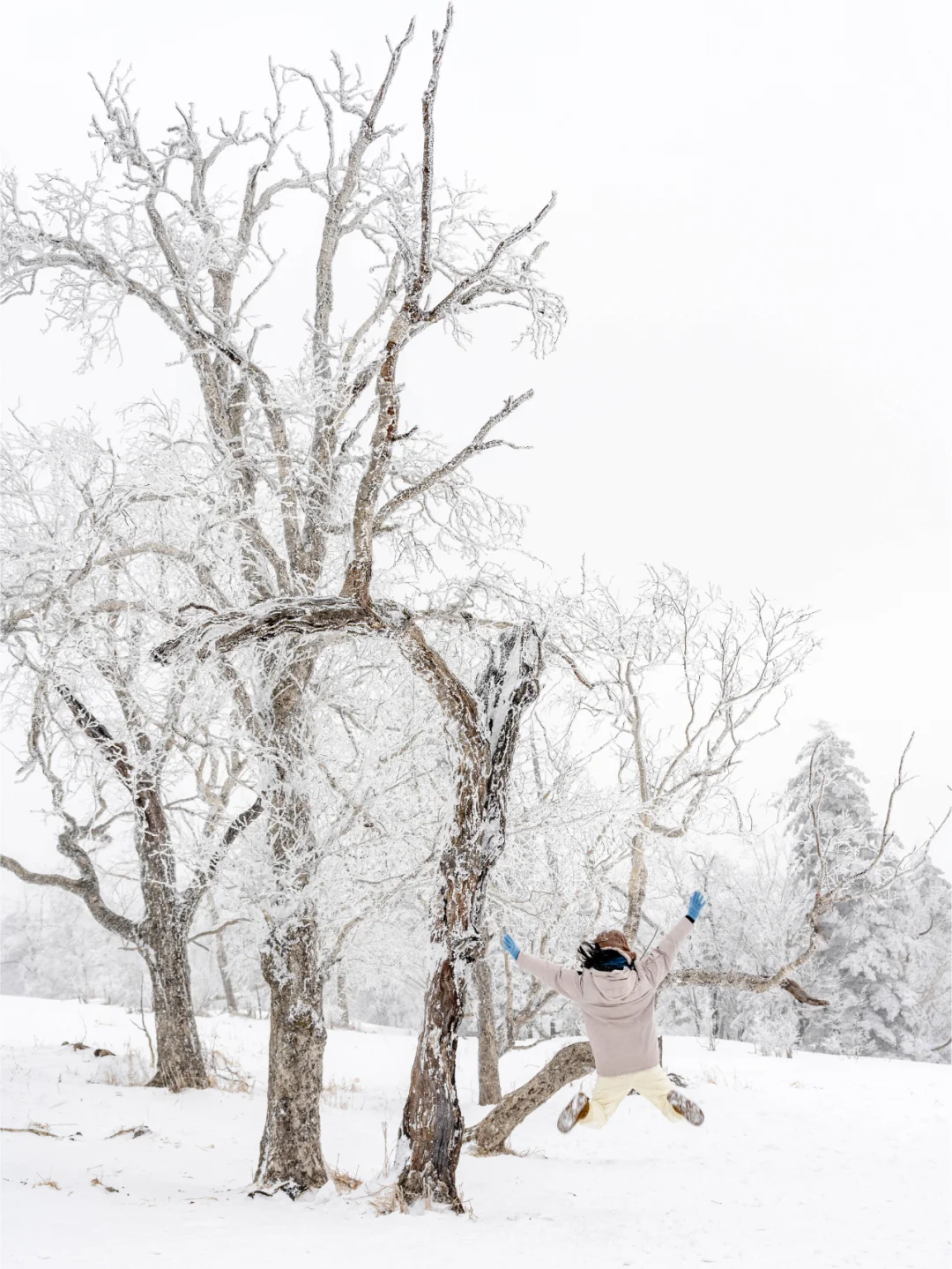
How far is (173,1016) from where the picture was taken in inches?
405

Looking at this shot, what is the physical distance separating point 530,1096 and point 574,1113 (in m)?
3.19

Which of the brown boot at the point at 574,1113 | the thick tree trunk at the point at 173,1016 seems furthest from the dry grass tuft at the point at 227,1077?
the brown boot at the point at 574,1113

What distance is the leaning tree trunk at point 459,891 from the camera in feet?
17.3

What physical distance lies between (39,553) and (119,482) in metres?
0.96

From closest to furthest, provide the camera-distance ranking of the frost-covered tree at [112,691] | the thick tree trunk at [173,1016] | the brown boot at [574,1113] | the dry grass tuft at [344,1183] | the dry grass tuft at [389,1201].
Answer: the dry grass tuft at [389,1201]
the brown boot at [574,1113]
the dry grass tuft at [344,1183]
the frost-covered tree at [112,691]
the thick tree trunk at [173,1016]

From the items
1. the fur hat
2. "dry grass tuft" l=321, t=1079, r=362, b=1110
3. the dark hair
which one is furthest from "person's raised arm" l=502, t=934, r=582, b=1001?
"dry grass tuft" l=321, t=1079, r=362, b=1110

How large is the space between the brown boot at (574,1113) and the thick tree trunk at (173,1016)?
6.43m

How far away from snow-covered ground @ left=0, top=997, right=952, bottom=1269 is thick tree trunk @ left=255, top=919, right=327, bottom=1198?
1.24 ft

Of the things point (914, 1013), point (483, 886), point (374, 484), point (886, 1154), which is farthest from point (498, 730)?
point (914, 1013)

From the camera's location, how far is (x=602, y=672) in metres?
8.82

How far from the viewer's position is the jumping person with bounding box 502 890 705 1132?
18.3 feet

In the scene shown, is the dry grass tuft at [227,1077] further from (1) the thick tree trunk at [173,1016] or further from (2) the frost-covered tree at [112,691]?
(2) the frost-covered tree at [112,691]

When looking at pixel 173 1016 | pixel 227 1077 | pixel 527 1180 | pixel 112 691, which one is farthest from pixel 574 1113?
pixel 227 1077

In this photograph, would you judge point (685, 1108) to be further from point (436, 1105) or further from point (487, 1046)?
point (487, 1046)
